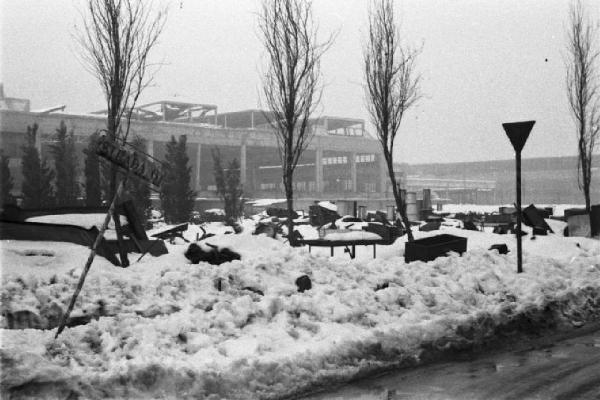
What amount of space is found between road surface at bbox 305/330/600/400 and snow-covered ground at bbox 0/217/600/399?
37 cm

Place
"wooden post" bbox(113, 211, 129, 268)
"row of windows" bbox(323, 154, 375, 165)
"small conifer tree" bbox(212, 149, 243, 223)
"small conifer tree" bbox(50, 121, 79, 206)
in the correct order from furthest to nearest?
"row of windows" bbox(323, 154, 375, 165), "small conifer tree" bbox(50, 121, 79, 206), "small conifer tree" bbox(212, 149, 243, 223), "wooden post" bbox(113, 211, 129, 268)

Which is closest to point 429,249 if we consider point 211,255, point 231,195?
point 211,255

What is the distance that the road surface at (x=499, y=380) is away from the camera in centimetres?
514

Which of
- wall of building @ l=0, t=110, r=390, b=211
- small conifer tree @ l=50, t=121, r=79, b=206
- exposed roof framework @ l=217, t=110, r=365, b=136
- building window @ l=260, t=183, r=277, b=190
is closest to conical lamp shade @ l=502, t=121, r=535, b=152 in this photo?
small conifer tree @ l=50, t=121, r=79, b=206

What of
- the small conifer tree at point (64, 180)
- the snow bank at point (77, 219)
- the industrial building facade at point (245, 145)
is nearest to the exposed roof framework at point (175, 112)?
the industrial building facade at point (245, 145)

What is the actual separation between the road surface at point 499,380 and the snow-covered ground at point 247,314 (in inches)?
14.7

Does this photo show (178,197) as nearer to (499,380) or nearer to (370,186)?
(499,380)

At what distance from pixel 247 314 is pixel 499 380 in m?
2.68

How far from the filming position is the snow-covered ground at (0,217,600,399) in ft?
16.6

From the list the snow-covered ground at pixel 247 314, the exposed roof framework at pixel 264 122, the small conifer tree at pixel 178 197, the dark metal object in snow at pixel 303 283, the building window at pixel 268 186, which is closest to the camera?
the snow-covered ground at pixel 247 314

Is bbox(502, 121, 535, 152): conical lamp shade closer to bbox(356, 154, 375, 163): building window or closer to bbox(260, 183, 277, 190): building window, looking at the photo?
bbox(356, 154, 375, 163): building window

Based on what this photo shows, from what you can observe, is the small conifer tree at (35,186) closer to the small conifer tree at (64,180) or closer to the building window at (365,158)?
the small conifer tree at (64,180)

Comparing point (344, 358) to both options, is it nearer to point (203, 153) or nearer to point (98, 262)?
point (98, 262)

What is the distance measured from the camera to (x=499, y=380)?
219 inches
